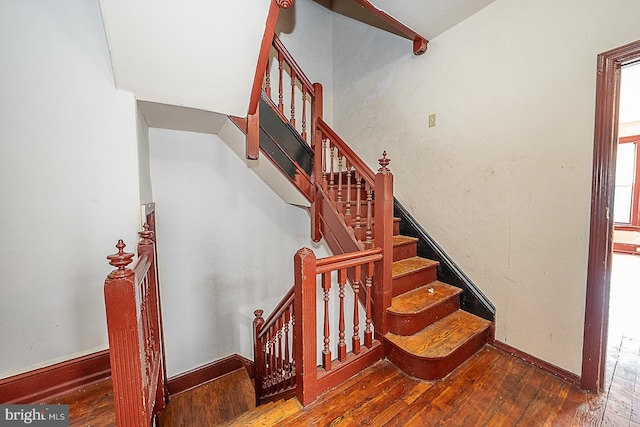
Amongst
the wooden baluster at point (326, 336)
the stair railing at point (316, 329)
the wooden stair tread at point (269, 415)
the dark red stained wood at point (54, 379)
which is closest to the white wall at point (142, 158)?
the dark red stained wood at point (54, 379)

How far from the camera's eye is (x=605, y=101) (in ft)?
4.81

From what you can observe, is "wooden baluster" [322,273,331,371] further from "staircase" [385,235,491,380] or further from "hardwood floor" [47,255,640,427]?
"staircase" [385,235,491,380]

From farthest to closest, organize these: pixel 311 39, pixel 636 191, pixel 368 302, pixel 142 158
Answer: pixel 636 191
pixel 311 39
pixel 142 158
pixel 368 302

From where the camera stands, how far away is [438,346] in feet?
5.78

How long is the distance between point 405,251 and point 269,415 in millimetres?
1718

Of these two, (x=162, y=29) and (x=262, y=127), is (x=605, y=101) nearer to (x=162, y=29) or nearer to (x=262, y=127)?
(x=262, y=127)

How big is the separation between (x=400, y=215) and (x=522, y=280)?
1214mm

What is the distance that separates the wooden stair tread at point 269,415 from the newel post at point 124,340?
0.53 m

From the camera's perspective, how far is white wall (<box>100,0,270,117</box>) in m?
1.37

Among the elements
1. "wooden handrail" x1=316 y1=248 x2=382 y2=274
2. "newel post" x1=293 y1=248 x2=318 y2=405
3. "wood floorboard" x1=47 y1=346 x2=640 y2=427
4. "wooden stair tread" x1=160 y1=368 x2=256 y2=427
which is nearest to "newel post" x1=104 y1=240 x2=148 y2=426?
"wood floorboard" x1=47 y1=346 x2=640 y2=427

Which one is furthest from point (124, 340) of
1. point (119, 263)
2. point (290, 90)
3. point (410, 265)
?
point (290, 90)

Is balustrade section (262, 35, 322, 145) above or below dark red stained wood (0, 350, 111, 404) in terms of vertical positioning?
above

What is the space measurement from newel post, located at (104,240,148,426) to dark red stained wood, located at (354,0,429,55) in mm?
2373

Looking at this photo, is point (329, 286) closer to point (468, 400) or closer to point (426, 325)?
point (426, 325)
